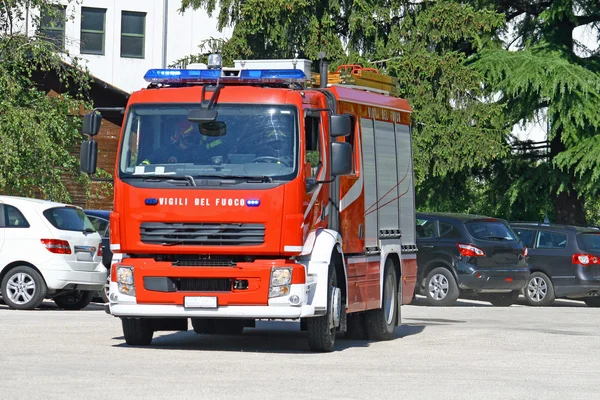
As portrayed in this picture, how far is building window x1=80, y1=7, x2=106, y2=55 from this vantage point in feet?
185

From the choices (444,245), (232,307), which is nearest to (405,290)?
(232,307)

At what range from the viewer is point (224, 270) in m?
12.8

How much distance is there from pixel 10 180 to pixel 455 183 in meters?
14.0

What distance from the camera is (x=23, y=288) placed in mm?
19062

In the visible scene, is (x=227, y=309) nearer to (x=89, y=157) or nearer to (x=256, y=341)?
(x=89, y=157)

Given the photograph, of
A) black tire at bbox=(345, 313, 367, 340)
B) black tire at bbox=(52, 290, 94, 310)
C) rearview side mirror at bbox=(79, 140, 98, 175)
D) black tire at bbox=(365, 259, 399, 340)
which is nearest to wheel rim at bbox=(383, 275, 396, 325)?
black tire at bbox=(365, 259, 399, 340)

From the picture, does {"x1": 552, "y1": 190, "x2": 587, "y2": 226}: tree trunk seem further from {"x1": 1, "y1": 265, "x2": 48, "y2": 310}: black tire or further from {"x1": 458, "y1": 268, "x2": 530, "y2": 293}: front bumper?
{"x1": 1, "y1": 265, "x2": 48, "y2": 310}: black tire

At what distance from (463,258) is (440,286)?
66 cm

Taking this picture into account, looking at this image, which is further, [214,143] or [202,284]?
[214,143]

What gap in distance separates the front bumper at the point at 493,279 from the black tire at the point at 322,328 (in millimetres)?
10858

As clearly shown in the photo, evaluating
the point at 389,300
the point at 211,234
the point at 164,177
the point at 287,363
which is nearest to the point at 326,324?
the point at 287,363

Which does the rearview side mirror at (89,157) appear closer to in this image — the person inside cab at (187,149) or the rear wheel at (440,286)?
the person inside cab at (187,149)

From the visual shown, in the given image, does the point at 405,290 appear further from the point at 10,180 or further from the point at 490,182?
the point at 490,182

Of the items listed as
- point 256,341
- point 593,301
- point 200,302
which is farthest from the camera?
point 593,301
